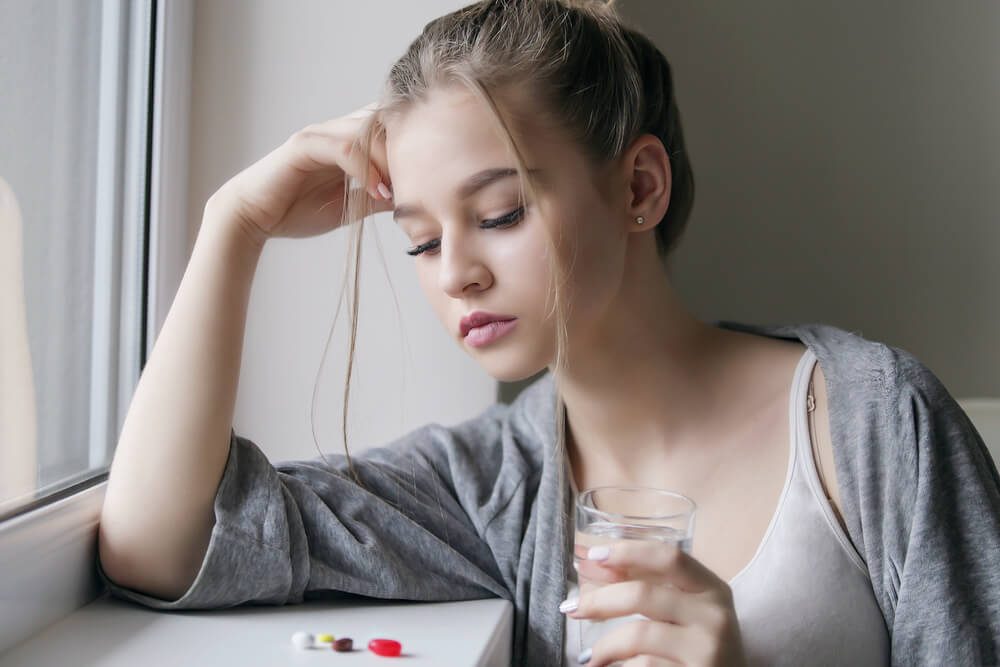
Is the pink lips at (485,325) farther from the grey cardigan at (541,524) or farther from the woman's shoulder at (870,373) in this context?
the woman's shoulder at (870,373)

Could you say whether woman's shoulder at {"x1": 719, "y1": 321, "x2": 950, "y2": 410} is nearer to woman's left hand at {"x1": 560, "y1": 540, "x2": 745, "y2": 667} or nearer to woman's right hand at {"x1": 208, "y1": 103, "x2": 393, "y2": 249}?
woman's left hand at {"x1": 560, "y1": 540, "x2": 745, "y2": 667}

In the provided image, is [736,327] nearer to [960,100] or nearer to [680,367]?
[680,367]

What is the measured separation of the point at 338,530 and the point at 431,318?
0.45 m

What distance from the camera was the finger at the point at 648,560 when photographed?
2.30ft

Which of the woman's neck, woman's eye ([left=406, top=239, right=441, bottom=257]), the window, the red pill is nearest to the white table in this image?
the red pill

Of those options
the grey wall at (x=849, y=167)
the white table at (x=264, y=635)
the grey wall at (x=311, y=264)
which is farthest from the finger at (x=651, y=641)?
the grey wall at (x=849, y=167)

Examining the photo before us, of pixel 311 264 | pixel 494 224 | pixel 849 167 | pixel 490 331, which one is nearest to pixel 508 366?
pixel 490 331

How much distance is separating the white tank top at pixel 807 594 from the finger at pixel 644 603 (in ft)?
0.74

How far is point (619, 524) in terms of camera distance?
71 cm

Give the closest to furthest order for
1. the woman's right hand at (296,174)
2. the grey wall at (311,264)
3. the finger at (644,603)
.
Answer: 1. the finger at (644,603)
2. the woman's right hand at (296,174)
3. the grey wall at (311,264)

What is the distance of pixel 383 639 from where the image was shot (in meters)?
0.84

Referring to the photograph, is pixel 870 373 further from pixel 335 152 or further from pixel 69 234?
pixel 69 234

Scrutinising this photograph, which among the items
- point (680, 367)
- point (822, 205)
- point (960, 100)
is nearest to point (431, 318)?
point (680, 367)

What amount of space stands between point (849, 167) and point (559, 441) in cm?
→ 83
